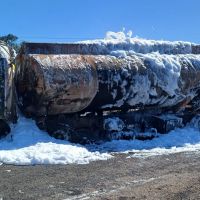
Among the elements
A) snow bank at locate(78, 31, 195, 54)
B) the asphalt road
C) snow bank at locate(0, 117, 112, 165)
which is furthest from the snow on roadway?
snow bank at locate(78, 31, 195, 54)

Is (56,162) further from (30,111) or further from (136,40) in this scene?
(136,40)

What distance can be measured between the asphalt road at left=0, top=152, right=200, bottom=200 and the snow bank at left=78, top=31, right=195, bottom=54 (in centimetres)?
334

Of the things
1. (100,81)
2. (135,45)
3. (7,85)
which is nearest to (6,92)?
(7,85)

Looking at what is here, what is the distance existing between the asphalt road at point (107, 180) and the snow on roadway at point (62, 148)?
0.31 metres

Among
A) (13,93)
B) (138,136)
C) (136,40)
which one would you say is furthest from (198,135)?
(13,93)

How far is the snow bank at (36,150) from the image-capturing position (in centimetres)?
738

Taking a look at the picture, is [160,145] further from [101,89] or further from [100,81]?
[100,81]

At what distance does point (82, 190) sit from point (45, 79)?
11.2 ft

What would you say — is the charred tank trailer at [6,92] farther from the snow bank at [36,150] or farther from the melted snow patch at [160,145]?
the melted snow patch at [160,145]

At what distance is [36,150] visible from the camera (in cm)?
780

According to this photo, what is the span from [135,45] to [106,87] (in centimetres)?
166

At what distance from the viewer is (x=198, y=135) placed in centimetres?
1073

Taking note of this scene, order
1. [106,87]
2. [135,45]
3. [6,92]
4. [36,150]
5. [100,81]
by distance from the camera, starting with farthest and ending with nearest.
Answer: [135,45] → [106,87] → [100,81] → [6,92] → [36,150]

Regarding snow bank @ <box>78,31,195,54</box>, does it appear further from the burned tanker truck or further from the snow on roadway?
the snow on roadway
